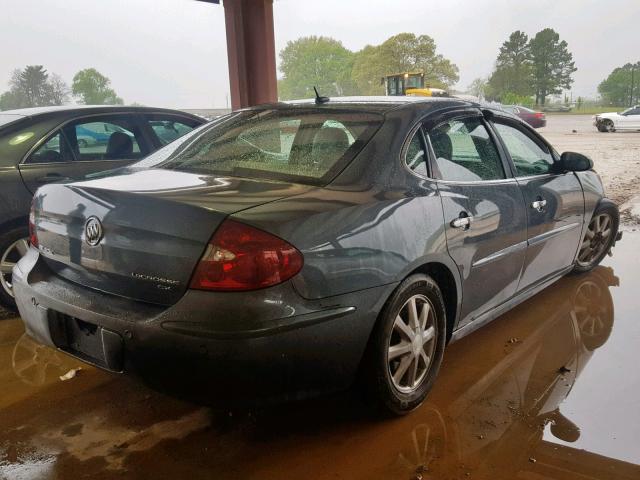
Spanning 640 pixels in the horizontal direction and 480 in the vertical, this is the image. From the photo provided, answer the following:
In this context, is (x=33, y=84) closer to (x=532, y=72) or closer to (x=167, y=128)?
(x=167, y=128)

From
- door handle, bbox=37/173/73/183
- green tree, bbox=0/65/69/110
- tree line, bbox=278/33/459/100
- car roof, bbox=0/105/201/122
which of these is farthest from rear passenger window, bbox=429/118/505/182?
tree line, bbox=278/33/459/100

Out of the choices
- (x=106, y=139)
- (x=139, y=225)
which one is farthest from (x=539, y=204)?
(x=106, y=139)

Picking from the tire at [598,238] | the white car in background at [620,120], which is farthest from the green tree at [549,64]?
the tire at [598,238]

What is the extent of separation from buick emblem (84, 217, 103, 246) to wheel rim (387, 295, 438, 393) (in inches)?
47.7

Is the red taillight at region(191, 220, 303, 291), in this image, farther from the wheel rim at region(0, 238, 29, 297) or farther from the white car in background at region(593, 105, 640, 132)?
the white car in background at region(593, 105, 640, 132)

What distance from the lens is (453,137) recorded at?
280 cm

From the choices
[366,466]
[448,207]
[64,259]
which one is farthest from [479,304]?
[64,259]

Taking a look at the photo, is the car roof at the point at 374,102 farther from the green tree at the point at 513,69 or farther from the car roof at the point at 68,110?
the green tree at the point at 513,69

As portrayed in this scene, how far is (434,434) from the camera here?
2.29 m

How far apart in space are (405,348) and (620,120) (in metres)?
23.4

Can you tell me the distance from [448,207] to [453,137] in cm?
50

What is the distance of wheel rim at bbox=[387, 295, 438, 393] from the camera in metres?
2.32

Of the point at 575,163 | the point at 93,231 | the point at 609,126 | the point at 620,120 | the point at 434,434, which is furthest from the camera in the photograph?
the point at 609,126

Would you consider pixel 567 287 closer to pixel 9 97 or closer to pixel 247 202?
pixel 247 202
